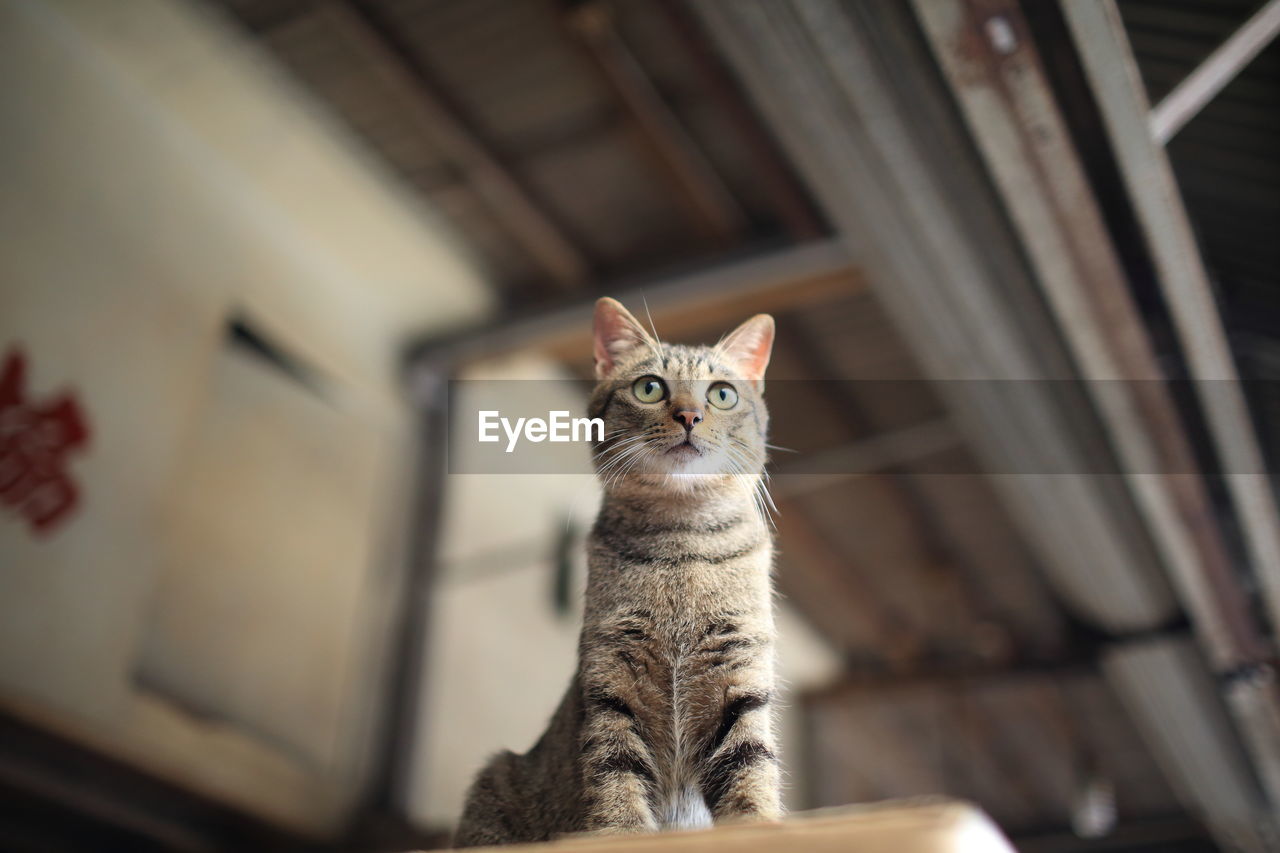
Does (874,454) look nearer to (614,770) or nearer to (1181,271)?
(1181,271)

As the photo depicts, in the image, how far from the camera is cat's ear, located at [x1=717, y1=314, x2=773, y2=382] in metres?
2.16

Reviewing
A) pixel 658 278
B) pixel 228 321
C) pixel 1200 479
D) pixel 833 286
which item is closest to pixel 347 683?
pixel 228 321

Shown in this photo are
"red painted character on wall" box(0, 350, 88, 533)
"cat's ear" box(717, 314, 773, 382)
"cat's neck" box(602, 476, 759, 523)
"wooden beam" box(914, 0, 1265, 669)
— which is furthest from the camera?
"red painted character on wall" box(0, 350, 88, 533)

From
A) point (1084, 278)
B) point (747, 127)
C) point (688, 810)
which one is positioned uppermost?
point (747, 127)

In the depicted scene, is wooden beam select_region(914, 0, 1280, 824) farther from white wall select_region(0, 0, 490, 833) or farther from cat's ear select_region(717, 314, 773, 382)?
white wall select_region(0, 0, 490, 833)

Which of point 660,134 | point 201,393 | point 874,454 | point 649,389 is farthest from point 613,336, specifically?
point 874,454

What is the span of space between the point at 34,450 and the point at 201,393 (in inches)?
34.6

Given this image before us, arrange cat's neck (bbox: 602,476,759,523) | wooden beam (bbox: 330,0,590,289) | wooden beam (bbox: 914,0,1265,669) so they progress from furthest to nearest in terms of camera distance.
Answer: wooden beam (bbox: 330,0,590,289) → wooden beam (bbox: 914,0,1265,669) → cat's neck (bbox: 602,476,759,523)

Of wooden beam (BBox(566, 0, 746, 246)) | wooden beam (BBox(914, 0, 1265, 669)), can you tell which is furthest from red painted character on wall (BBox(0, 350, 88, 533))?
wooden beam (BBox(914, 0, 1265, 669))

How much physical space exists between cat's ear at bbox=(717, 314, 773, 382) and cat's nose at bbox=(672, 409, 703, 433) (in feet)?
0.81

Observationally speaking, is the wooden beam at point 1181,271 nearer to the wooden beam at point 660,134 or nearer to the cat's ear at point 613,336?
the cat's ear at point 613,336

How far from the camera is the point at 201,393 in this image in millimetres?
4949

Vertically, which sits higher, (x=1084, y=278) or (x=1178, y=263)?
(x=1084, y=278)

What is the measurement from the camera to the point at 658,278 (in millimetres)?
5531
